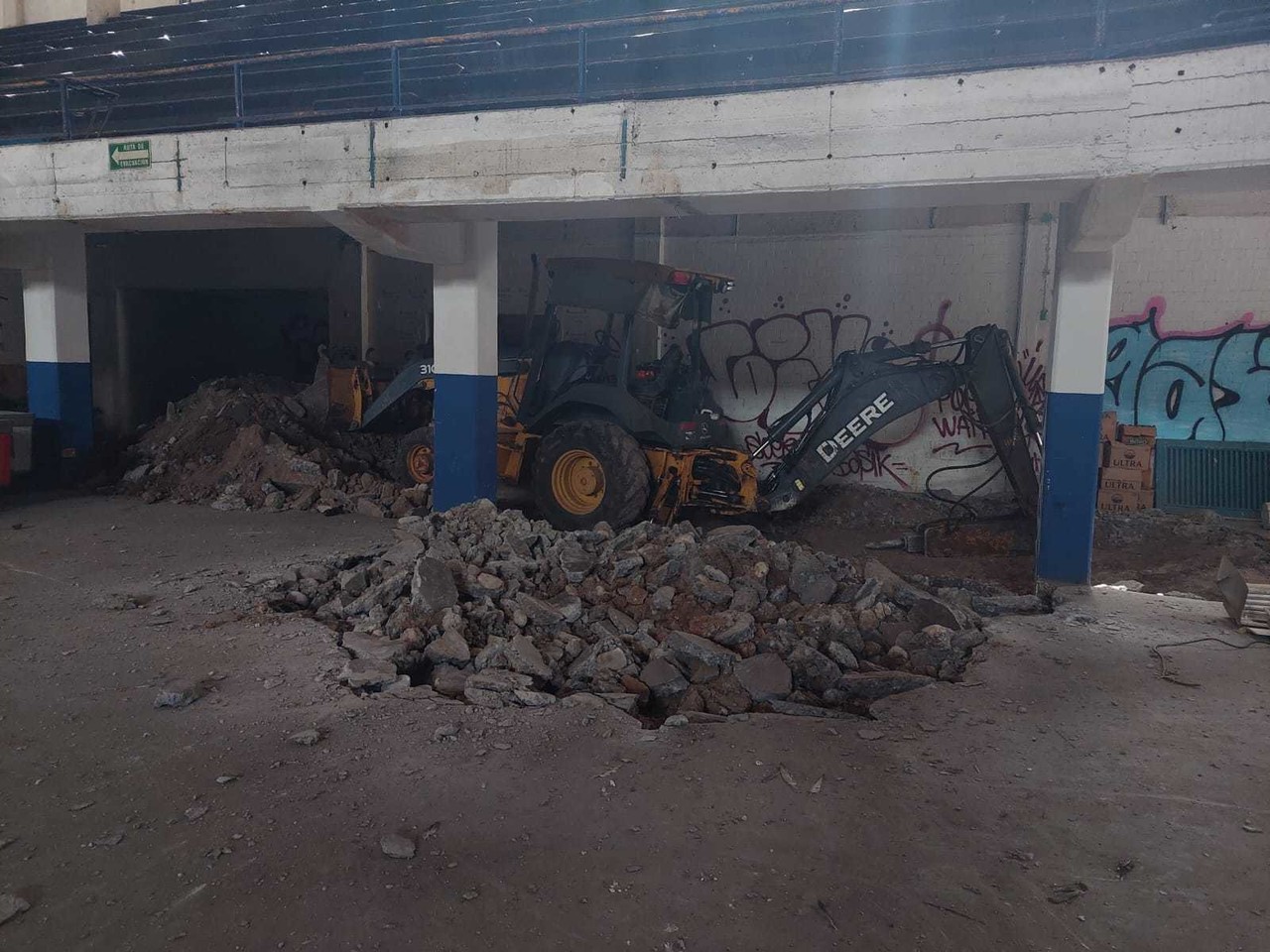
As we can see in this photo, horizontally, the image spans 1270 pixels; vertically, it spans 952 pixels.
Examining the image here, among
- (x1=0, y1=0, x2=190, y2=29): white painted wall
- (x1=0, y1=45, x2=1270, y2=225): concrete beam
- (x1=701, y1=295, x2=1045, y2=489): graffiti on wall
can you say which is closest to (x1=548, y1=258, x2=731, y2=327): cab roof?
(x1=0, y1=45, x2=1270, y2=225): concrete beam

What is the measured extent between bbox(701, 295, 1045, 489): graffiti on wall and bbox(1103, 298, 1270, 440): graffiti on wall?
1.03 meters

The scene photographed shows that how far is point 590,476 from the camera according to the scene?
9.37 meters

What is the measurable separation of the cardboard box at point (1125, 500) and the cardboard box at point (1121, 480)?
35 mm

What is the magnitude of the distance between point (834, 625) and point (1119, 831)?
2.03m

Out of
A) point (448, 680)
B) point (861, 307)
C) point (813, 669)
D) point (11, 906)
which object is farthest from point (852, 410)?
point (11, 906)

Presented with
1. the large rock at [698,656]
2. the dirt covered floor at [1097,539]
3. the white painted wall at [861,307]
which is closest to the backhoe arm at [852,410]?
the dirt covered floor at [1097,539]

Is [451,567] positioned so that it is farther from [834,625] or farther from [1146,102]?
[1146,102]

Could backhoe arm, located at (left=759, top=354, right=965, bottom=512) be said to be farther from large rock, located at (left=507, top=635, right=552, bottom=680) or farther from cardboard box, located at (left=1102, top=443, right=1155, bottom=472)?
large rock, located at (left=507, top=635, right=552, bottom=680)

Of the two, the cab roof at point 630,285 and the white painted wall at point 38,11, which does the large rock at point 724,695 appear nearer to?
the cab roof at point 630,285

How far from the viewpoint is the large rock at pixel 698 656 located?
5.01 metres

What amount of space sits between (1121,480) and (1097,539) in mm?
1258

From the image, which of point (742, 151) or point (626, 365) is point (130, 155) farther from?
point (742, 151)

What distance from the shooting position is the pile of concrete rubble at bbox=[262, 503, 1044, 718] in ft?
16.1

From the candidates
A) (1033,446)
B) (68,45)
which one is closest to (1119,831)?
(1033,446)
